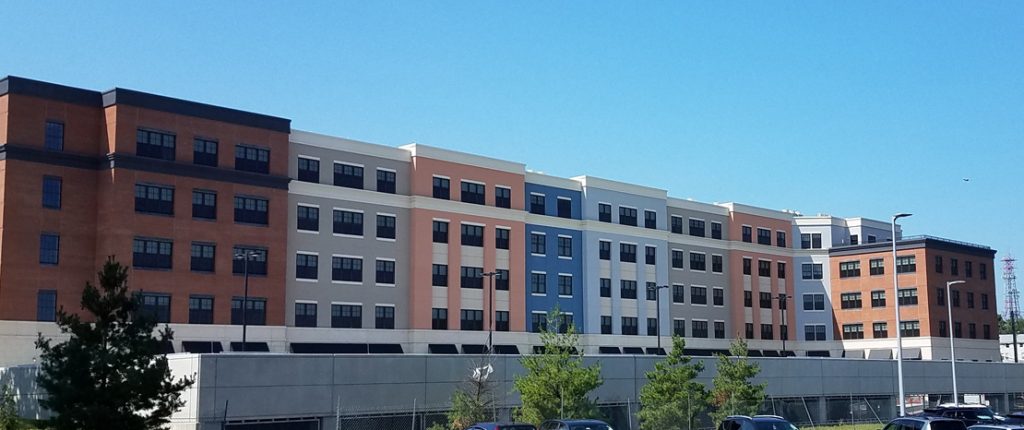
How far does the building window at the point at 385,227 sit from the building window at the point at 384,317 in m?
4.78

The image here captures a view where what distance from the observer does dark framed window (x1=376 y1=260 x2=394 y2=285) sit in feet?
234

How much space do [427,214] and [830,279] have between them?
155 ft

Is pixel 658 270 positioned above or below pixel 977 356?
above

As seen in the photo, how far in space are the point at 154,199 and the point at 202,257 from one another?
171 inches

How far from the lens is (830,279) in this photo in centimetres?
10338

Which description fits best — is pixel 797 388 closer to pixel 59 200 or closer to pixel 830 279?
pixel 830 279

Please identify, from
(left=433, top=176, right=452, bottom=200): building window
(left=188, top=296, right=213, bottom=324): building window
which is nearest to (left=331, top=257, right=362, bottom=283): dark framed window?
(left=433, top=176, right=452, bottom=200): building window

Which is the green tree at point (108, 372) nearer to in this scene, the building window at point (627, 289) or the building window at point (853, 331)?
the building window at point (627, 289)

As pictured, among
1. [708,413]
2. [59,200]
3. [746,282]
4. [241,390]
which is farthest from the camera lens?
[746,282]

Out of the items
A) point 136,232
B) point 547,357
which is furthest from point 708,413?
point 136,232

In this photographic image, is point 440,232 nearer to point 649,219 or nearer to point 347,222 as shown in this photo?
point 347,222

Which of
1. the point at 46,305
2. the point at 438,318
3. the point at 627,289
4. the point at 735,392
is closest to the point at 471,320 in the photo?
the point at 438,318

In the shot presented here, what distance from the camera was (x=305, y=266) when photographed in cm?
6762

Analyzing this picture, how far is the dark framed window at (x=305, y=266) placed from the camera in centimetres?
6725
